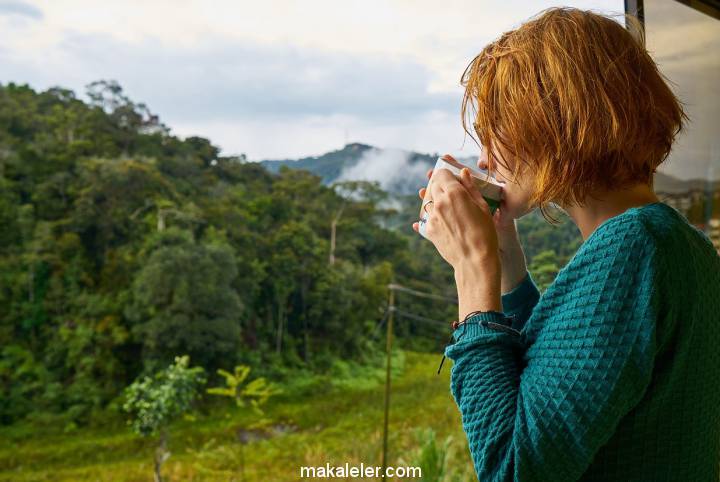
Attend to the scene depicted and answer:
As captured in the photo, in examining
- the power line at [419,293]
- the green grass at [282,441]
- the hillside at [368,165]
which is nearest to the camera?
the green grass at [282,441]

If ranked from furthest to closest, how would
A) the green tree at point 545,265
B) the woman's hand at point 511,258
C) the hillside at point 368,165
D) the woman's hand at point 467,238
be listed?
the hillside at point 368,165 < the green tree at point 545,265 < the woman's hand at point 511,258 < the woman's hand at point 467,238

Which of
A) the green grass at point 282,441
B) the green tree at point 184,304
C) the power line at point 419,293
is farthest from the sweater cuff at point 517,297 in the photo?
the power line at point 419,293

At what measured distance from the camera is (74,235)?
3244mm

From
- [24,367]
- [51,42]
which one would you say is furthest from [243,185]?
[24,367]

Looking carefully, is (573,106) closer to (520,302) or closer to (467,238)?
(467,238)

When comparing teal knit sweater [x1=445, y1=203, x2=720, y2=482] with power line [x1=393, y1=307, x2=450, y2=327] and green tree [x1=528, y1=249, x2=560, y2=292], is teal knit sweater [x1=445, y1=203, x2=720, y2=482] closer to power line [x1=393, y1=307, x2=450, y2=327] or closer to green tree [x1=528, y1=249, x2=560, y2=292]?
green tree [x1=528, y1=249, x2=560, y2=292]

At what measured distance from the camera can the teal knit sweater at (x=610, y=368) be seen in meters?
0.45

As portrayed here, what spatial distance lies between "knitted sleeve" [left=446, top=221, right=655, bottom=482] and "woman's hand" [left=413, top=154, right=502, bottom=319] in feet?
0.16

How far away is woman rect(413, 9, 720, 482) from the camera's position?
46 cm

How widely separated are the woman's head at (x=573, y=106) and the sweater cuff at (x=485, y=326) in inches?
4.4

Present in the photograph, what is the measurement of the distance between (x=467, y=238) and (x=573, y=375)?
0.16 meters

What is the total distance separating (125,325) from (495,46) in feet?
10.5

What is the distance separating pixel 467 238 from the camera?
57 cm

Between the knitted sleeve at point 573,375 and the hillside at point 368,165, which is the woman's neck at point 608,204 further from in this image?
the hillside at point 368,165
